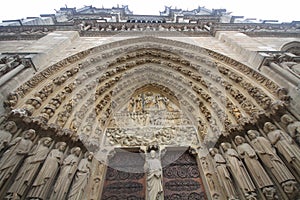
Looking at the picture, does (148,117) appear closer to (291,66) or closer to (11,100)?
(11,100)

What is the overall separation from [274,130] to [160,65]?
14.0 ft

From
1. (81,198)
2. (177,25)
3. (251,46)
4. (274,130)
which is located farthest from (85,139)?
(177,25)

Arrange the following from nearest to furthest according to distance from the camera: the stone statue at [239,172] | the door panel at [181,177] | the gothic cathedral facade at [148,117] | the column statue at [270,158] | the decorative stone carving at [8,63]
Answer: the column statue at [270,158] → the stone statue at [239,172] → the gothic cathedral facade at [148,117] → the door panel at [181,177] → the decorative stone carving at [8,63]

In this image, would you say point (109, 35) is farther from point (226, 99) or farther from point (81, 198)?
point (81, 198)

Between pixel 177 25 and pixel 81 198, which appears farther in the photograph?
pixel 177 25

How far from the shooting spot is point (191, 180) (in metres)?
4.23

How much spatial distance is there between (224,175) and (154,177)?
130 cm

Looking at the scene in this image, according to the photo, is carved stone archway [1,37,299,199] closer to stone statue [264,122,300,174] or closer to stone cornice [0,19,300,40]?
stone statue [264,122,300,174]

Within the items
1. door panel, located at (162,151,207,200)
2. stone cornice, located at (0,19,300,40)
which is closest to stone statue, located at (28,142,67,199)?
door panel, located at (162,151,207,200)

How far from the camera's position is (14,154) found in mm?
3131

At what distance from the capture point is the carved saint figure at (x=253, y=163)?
324cm

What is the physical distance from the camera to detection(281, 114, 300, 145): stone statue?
339 cm

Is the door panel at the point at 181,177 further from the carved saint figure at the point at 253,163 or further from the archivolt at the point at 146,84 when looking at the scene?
the carved saint figure at the point at 253,163

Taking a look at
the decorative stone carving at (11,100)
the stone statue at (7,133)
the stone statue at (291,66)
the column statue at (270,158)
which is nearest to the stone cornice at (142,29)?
the stone statue at (291,66)
